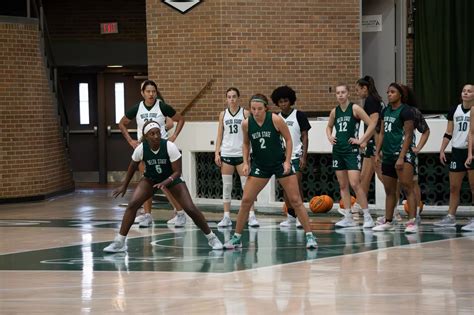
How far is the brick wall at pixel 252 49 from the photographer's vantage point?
21016 millimetres

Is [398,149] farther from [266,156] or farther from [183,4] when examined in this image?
[183,4]

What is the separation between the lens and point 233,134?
647 inches

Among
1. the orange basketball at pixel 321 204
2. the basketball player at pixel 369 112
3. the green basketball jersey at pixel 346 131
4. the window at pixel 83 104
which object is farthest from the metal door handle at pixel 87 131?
the green basketball jersey at pixel 346 131

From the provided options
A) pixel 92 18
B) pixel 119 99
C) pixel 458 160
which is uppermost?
pixel 92 18

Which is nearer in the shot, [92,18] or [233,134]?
[233,134]

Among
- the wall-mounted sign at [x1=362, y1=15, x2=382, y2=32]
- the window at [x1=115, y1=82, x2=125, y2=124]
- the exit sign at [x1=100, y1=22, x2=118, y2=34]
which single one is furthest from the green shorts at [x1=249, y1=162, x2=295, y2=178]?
the window at [x1=115, y1=82, x2=125, y2=124]

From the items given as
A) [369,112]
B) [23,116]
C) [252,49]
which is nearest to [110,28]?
[23,116]

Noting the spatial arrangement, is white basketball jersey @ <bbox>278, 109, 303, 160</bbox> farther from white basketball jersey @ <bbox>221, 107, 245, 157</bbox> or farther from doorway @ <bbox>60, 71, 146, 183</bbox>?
doorway @ <bbox>60, 71, 146, 183</bbox>

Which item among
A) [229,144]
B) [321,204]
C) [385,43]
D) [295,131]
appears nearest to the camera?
[295,131]

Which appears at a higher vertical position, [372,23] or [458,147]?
[372,23]

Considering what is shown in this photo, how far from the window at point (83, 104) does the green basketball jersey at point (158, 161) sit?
1530 centimetres

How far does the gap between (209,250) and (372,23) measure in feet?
35.2

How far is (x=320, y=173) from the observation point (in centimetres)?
1980

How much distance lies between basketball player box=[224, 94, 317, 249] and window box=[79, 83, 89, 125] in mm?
15340
